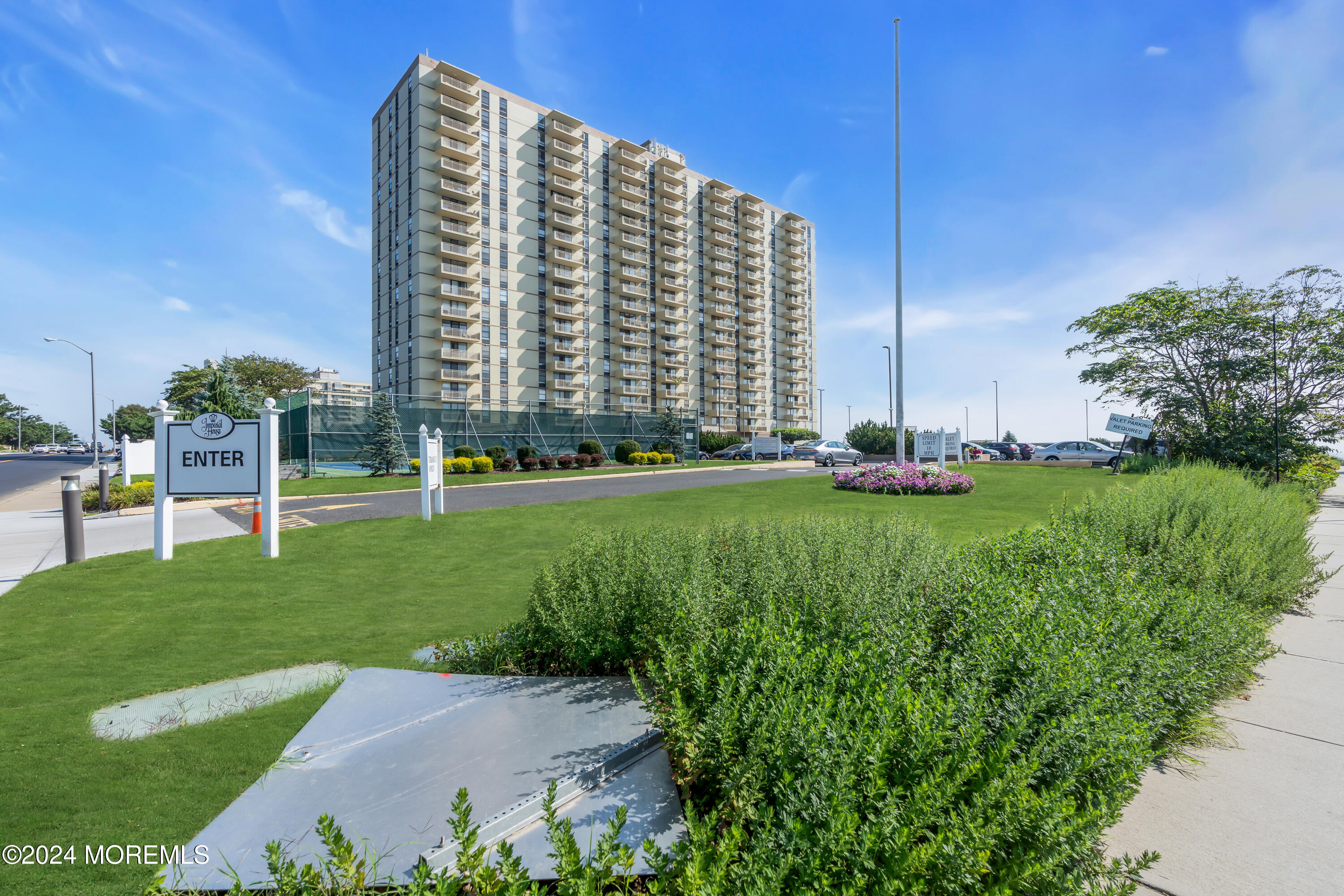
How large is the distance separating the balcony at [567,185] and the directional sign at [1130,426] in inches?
2244

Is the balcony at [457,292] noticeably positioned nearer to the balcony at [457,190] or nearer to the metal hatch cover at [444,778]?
the balcony at [457,190]

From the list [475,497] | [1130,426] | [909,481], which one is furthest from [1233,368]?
[475,497]

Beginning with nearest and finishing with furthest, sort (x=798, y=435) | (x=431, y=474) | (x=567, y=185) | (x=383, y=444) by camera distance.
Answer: (x=431, y=474) → (x=383, y=444) → (x=567, y=185) → (x=798, y=435)

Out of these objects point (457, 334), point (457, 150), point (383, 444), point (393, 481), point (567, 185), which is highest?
point (567, 185)

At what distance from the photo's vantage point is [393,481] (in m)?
24.1

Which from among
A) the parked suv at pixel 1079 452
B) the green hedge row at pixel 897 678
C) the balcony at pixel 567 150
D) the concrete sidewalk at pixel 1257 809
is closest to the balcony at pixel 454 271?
the balcony at pixel 567 150

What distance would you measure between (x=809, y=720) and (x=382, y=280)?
236 feet

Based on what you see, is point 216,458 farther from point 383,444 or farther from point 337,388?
point 337,388

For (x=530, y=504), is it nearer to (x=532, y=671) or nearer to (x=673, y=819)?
(x=532, y=671)

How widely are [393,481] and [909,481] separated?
18.9 meters

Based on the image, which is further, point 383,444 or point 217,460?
point 383,444

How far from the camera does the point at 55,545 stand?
34.7 feet

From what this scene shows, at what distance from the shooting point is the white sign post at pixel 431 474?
12.1 meters

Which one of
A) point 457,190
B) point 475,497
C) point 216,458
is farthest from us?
point 457,190
